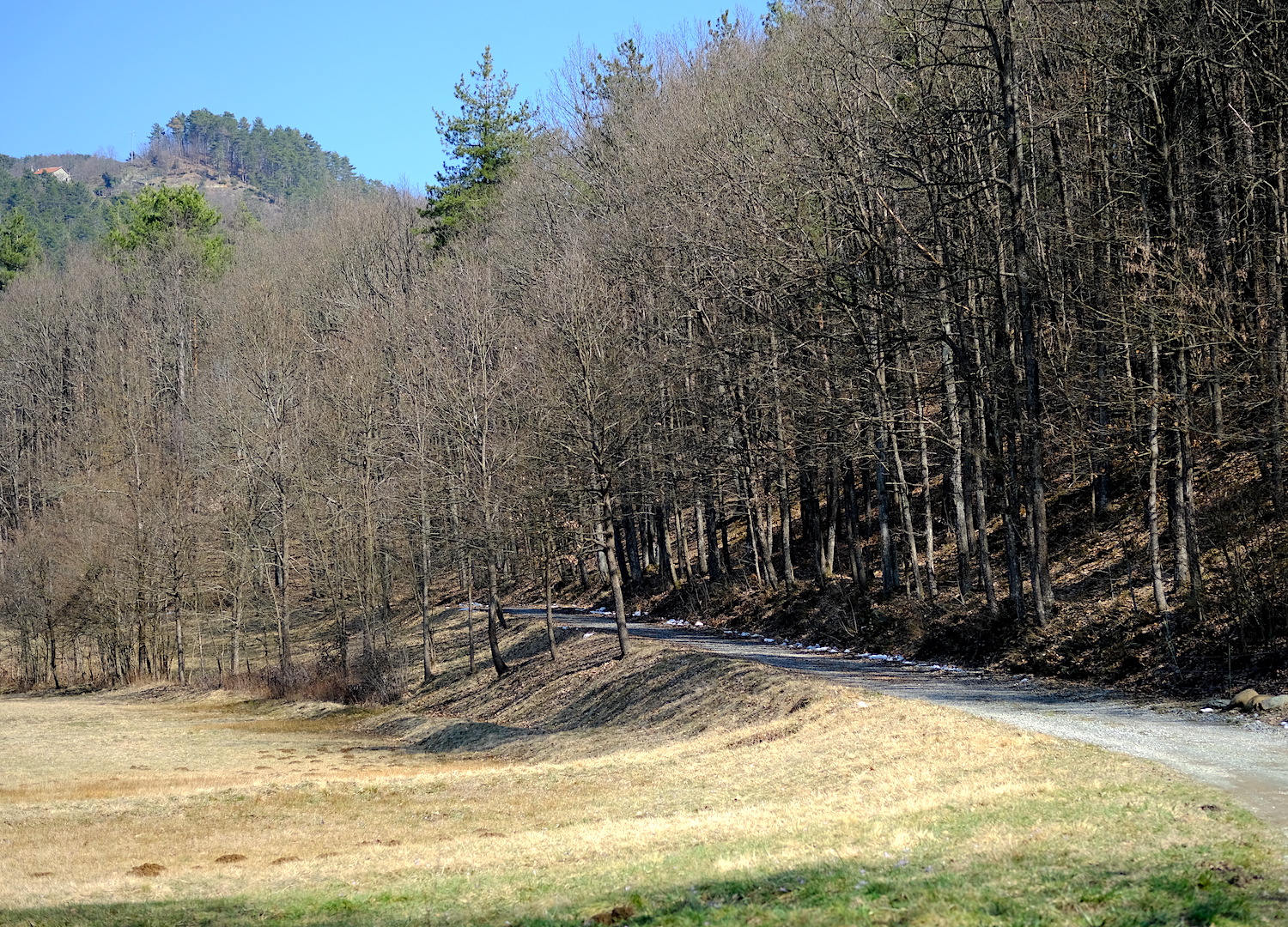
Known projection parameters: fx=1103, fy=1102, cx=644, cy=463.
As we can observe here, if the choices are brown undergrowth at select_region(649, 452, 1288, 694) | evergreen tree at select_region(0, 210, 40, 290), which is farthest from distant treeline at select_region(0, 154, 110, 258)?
brown undergrowth at select_region(649, 452, 1288, 694)

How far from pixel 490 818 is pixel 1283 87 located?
51.4ft

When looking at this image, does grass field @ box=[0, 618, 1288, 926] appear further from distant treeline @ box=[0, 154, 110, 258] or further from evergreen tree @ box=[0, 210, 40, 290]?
distant treeline @ box=[0, 154, 110, 258]

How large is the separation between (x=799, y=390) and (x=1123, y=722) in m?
14.2

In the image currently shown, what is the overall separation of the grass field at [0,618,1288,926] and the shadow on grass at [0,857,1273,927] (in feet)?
0.09

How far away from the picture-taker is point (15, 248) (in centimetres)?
8506

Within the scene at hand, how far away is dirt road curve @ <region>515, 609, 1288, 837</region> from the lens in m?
10.8

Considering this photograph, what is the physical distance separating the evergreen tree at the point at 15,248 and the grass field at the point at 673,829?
71.4m

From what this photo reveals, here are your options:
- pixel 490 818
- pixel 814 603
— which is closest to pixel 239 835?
pixel 490 818

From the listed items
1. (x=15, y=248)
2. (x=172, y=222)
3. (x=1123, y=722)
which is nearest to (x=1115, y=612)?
(x=1123, y=722)

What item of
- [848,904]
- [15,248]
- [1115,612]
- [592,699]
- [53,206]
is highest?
[53,206]

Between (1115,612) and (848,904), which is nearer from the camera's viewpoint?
(848,904)

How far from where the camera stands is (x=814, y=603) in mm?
29359

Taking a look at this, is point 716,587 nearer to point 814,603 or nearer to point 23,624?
point 814,603

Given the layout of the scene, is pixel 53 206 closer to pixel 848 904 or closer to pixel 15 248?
pixel 15 248
